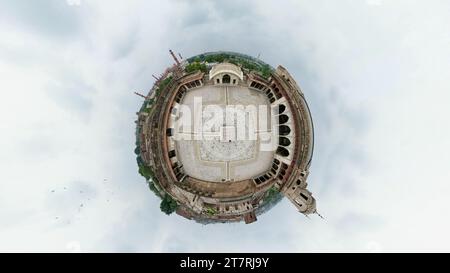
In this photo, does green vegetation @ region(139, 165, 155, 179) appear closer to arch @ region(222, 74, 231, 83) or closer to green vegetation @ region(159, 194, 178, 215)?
green vegetation @ region(159, 194, 178, 215)

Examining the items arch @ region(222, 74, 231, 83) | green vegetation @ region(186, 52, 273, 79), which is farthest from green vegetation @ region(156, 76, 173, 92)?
arch @ region(222, 74, 231, 83)

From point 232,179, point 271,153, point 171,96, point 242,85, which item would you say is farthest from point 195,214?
point 242,85

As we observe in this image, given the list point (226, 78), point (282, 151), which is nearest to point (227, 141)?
point (282, 151)

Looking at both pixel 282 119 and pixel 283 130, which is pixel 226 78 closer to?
pixel 282 119

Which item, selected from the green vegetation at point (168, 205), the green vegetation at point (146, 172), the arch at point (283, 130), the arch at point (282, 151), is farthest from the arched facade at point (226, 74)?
the green vegetation at point (168, 205)

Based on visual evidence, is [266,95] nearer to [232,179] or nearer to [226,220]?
[232,179]

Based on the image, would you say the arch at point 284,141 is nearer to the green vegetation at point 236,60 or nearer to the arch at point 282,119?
the arch at point 282,119
